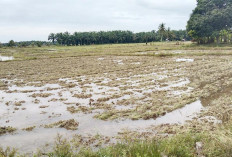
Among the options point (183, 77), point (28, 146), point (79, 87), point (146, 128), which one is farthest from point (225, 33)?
point (28, 146)

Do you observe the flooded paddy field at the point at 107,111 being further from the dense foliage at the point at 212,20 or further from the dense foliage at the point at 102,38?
the dense foliage at the point at 102,38

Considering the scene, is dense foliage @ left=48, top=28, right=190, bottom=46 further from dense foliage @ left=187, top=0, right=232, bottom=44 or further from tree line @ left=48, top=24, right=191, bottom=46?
dense foliage @ left=187, top=0, right=232, bottom=44

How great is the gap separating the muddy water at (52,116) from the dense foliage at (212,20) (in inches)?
1363

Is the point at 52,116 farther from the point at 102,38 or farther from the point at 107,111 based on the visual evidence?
the point at 102,38

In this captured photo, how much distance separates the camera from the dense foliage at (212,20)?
38.4 metres

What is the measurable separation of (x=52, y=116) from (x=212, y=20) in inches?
1568

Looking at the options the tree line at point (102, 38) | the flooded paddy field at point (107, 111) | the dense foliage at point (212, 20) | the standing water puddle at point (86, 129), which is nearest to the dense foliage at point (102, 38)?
the tree line at point (102, 38)

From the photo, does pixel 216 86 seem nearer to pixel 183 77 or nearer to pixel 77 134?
pixel 183 77

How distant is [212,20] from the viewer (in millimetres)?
38750

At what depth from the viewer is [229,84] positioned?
11.9m

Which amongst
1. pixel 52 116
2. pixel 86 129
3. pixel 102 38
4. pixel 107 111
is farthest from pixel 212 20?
pixel 102 38

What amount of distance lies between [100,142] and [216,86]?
869 centimetres

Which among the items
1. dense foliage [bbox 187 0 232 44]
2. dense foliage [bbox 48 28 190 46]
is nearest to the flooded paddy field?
dense foliage [bbox 187 0 232 44]

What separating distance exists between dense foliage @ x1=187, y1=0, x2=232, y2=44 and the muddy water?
34.6 meters
